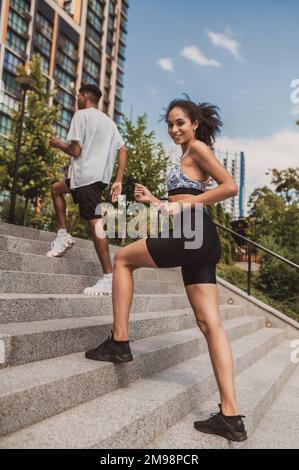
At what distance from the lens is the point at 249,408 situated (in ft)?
10.1

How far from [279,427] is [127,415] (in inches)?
62.3

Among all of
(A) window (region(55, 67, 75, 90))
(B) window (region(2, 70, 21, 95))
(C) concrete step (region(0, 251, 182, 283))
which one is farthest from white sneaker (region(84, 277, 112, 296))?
(A) window (region(55, 67, 75, 90))

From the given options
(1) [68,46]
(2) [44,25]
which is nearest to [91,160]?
(2) [44,25]

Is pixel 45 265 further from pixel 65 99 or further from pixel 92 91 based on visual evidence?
pixel 65 99

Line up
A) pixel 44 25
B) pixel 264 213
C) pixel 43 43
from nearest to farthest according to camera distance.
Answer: pixel 264 213
pixel 44 25
pixel 43 43

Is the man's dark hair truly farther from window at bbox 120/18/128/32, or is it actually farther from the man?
A: window at bbox 120/18/128/32

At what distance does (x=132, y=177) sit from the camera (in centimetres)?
1617

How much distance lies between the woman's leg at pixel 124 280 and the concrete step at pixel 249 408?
681mm

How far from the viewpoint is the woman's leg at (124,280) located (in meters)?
2.52

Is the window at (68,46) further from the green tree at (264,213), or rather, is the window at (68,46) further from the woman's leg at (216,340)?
the woman's leg at (216,340)

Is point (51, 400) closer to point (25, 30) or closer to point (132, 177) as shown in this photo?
point (132, 177)

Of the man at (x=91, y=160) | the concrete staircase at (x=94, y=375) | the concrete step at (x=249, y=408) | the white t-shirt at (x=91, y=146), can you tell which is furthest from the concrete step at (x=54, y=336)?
the white t-shirt at (x=91, y=146)

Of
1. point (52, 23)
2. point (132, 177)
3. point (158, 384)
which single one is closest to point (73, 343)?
point (158, 384)

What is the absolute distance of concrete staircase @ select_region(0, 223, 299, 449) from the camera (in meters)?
2.03
